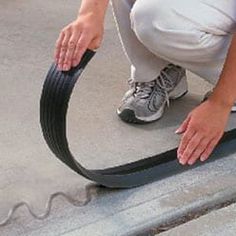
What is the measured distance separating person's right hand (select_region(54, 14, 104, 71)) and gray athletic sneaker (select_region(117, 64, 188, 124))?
1.56 ft

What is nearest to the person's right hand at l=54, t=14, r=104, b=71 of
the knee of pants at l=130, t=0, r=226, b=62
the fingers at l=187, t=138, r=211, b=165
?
the knee of pants at l=130, t=0, r=226, b=62

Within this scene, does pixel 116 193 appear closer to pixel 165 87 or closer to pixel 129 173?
pixel 129 173

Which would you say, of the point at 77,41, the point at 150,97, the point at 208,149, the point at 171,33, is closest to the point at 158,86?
the point at 150,97

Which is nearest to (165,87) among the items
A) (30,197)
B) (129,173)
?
(129,173)

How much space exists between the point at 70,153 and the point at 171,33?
0.46 metres

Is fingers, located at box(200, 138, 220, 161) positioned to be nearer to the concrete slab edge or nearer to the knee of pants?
the concrete slab edge

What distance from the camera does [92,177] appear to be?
1848mm

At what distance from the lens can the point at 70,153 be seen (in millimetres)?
1774

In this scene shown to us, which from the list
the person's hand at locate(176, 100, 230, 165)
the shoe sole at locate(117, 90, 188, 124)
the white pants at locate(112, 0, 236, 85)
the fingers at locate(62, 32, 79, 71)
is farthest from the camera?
the shoe sole at locate(117, 90, 188, 124)

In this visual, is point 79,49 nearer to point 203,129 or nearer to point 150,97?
point 203,129

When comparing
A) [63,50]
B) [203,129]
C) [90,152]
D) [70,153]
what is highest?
[63,50]

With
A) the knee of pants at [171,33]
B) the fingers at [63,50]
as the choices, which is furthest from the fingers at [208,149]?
the fingers at [63,50]

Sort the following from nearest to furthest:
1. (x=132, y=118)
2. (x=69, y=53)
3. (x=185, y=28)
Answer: (x=69, y=53) → (x=185, y=28) → (x=132, y=118)

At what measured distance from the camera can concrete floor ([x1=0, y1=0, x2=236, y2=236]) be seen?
1780 mm
